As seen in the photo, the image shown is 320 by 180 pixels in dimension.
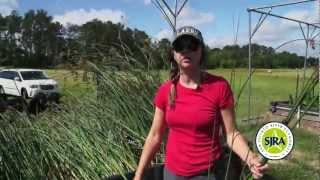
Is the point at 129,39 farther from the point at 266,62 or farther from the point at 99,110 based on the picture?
the point at 266,62

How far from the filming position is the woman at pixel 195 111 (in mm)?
2422

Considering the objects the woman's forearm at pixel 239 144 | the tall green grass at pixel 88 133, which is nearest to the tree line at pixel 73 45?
the tall green grass at pixel 88 133

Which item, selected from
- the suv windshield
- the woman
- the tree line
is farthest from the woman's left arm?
→ the suv windshield

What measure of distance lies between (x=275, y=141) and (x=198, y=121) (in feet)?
2.81

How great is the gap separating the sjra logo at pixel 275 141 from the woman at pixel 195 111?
0.75m

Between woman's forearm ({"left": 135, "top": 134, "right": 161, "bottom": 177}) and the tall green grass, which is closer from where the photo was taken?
woman's forearm ({"left": 135, "top": 134, "right": 161, "bottom": 177})

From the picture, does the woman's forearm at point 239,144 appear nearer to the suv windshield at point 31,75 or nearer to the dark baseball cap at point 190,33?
the dark baseball cap at point 190,33

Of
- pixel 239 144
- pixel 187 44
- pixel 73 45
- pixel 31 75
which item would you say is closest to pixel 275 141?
pixel 239 144

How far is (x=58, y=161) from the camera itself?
3.79 metres

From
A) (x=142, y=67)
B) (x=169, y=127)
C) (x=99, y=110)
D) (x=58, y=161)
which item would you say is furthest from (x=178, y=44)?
(x=142, y=67)

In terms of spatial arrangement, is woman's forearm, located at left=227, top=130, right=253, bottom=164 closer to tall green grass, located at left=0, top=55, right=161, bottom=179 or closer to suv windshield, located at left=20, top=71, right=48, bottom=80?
tall green grass, located at left=0, top=55, right=161, bottom=179

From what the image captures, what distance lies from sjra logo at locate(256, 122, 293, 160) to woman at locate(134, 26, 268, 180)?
75 cm

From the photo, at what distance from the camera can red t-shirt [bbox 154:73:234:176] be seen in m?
2.42

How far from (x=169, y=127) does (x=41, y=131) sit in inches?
63.1
